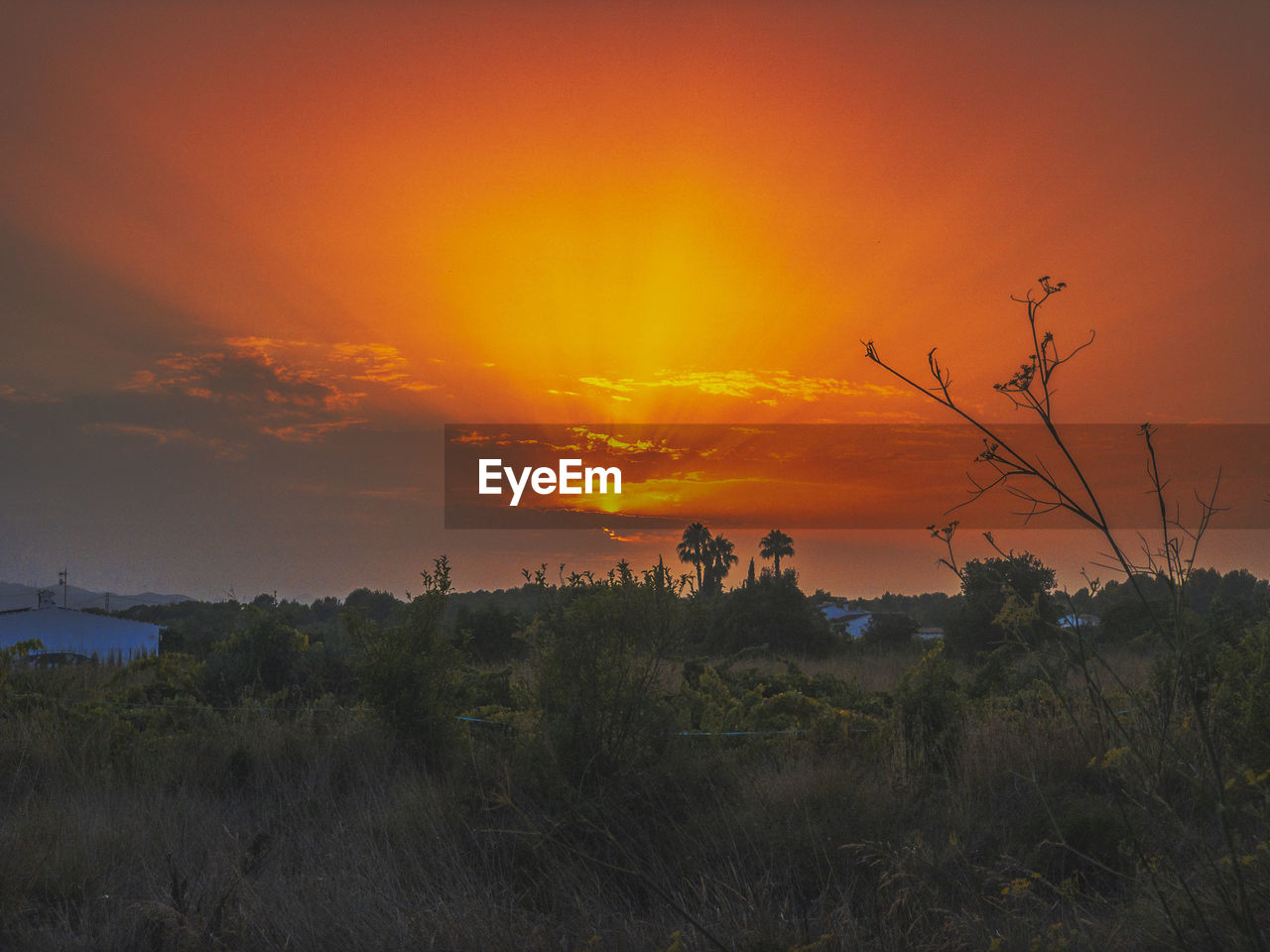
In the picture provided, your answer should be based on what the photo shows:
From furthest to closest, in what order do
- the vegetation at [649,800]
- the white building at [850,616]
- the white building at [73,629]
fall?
the white building at [850,616] < the white building at [73,629] < the vegetation at [649,800]

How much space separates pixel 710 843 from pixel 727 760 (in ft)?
5.22

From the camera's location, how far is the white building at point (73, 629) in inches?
1802

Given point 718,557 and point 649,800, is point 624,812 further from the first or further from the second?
point 718,557

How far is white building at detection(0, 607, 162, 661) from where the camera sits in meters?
45.8

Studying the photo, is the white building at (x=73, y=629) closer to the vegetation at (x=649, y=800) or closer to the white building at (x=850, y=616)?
the white building at (x=850, y=616)

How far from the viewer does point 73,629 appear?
4756 cm

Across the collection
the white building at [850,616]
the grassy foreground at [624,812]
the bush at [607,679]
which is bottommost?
the white building at [850,616]

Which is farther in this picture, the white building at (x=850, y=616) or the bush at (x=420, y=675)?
the white building at (x=850, y=616)

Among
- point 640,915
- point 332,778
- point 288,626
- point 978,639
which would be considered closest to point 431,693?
point 332,778

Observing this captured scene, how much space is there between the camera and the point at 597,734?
6.57m

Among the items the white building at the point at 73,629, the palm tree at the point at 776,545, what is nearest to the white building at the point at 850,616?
the palm tree at the point at 776,545

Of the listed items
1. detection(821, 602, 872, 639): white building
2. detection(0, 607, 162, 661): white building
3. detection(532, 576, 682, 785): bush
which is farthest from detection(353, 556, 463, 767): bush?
detection(0, 607, 162, 661): white building

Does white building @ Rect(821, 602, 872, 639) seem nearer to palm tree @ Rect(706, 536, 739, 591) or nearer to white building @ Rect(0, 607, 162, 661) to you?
palm tree @ Rect(706, 536, 739, 591)

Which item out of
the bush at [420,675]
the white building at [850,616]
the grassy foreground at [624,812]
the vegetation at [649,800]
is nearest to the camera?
the vegetation at [649,800]
